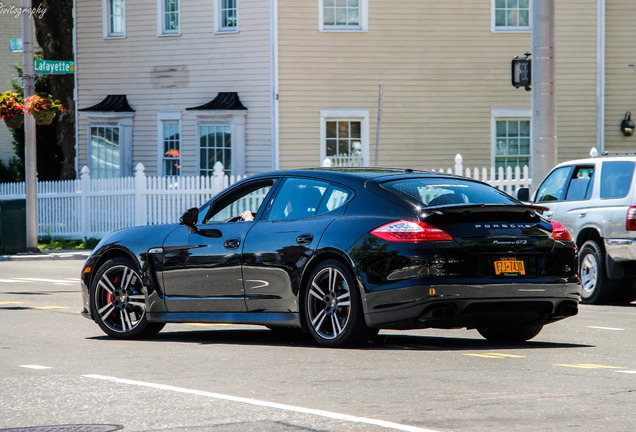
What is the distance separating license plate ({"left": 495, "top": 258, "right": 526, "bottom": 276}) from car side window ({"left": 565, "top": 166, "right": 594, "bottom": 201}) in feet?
18.2

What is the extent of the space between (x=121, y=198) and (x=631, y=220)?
56.7 ft

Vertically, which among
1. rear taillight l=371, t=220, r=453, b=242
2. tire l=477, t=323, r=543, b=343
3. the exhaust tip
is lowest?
tire l=477, t=323, r=543, b=343

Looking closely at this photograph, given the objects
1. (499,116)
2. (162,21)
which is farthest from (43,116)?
(499,116)

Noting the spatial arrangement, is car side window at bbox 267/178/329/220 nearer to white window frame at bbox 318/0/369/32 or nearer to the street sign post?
the street sign post

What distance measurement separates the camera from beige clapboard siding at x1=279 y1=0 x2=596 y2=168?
27.7 metres

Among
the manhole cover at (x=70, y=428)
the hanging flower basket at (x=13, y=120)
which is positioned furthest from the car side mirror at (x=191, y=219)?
the hanging flower basket at (x=13, y=120)

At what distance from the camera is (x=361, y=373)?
776 centimetres

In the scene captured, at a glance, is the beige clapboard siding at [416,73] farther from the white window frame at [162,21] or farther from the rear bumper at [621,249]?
the rear bumper at [621,249]

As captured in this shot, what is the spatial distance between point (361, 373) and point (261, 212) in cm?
246

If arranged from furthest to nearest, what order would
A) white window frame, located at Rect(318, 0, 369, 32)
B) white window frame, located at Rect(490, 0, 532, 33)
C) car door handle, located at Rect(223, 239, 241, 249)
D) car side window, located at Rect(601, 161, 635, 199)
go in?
white window frame, located at Rect(490, 0, 532, 33) < white window frame, located at Rect(318, 0, 369, 32) < car side window, located at Rect(601, 161, 635, 199) < car door handle, located at Rect(223, 239, 241, 249)

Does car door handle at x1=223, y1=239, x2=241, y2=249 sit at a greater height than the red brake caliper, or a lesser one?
greater

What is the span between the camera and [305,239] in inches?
363

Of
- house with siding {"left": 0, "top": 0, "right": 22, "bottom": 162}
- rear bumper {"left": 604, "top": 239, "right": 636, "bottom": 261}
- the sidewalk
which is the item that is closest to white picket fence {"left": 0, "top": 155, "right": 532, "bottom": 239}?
the sidewalk

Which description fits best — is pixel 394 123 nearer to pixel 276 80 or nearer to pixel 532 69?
pixel 276 80
